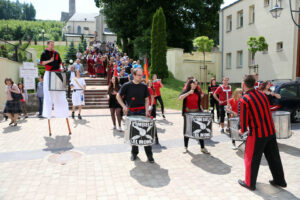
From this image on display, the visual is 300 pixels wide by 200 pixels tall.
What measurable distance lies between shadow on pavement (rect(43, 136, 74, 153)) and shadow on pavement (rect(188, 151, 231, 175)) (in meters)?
3.28

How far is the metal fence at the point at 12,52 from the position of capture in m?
16.1

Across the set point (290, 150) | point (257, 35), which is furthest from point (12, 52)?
point (257, 35)

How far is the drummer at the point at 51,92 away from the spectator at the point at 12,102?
3243 mm

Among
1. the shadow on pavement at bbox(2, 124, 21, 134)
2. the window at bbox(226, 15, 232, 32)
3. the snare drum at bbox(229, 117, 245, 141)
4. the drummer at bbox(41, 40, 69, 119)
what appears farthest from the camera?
the window at bbox(226, 15, 232, 32)

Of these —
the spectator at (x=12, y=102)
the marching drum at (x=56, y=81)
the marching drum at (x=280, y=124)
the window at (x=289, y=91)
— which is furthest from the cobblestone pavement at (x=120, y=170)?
the window at (x=289, y=91)

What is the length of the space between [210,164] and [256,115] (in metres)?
1.98

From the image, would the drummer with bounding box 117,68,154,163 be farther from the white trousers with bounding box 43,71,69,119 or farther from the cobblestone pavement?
the white trousers with bounding box 43,71,69,119

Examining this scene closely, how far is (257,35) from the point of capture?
900 inches

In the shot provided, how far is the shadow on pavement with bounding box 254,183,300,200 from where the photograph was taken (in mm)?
4328

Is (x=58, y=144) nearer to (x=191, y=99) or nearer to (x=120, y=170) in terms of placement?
(x=120, y=170)

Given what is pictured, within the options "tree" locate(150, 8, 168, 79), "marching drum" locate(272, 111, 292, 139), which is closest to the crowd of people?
"marching drum" locate(272, 111, 292, 139)

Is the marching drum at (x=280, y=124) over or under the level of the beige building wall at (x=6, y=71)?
under

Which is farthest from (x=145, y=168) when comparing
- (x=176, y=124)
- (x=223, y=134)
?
(x=176, y=124)

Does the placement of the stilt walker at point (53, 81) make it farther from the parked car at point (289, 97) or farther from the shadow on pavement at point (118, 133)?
the parked car at point (289, 97)
